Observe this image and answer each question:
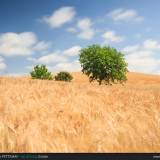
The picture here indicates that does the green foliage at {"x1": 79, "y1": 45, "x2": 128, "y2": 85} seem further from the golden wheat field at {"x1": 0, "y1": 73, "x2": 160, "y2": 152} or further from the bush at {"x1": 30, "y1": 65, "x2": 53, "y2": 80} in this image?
the golden wheat field at {"x1": 0, "y1": 73, "x2": 160, "y2": 152}

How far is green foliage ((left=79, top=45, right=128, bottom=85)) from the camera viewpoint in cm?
5022

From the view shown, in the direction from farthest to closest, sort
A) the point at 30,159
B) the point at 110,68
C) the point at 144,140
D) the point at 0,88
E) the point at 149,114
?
1. the point at 110,68
2. the point at 0,88
3. the point at 149,114
4. the point at 144,140
5. the point at 30,159

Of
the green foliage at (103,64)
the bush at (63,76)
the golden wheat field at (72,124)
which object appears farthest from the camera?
the bush at (63,76)

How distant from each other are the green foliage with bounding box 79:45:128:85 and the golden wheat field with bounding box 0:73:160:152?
148 feet

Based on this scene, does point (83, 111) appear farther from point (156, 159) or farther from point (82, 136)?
point (156, 159)

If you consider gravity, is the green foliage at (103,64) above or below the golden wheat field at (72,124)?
above

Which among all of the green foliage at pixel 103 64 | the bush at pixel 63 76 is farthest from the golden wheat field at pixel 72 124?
the bush at pixel 63 76

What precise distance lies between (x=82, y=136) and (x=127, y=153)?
0.53 meters

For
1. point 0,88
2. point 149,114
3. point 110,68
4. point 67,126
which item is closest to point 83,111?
point 67,126

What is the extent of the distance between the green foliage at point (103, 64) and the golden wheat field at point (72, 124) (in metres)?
45.0

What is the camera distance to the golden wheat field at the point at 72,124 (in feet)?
11.6

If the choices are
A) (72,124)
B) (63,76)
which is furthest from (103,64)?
(72,124)

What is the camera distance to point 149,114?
15.6 ft

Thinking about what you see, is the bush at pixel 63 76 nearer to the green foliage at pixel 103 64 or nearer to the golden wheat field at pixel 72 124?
the green foliage at pixel 103 64
